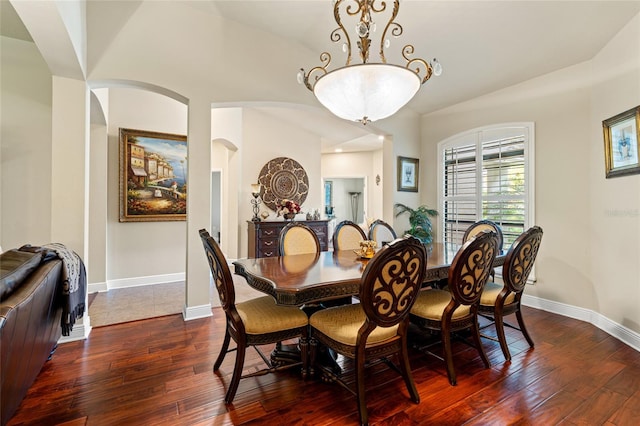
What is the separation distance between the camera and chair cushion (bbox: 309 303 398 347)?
1.83 meters

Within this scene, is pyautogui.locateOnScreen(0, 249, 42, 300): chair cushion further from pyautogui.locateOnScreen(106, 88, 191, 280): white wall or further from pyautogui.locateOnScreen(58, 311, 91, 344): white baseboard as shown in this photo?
pyautogui.locateOnScreen(106, 88, 191, 280): white wall

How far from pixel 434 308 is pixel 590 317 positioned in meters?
2.34

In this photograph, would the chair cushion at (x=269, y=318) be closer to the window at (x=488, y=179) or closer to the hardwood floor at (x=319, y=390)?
the hardwood floor at (x=319, y=390)

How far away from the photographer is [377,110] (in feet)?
8.38

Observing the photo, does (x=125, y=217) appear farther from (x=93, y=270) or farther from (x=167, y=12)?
(x=167, y=12)

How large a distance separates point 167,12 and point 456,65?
3366mm

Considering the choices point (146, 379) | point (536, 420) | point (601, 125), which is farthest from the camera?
point (601, 125)

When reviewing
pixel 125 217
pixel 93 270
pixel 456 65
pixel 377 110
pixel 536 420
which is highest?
pixel 456 65

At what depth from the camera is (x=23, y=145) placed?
328 centimetres

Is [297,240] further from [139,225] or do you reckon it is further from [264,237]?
[139,225]

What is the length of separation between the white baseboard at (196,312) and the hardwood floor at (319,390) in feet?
1.82

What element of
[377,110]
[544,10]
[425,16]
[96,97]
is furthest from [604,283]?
[96,97]

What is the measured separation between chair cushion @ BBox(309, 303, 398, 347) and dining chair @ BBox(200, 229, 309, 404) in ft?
0.42

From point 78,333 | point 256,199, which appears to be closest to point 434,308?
point 78,333
